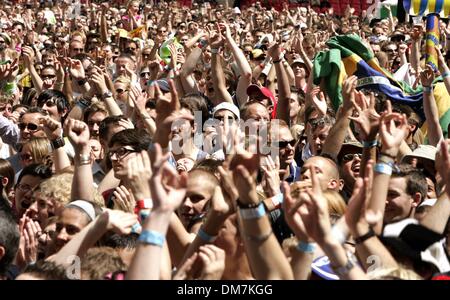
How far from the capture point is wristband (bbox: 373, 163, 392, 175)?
12.3ft

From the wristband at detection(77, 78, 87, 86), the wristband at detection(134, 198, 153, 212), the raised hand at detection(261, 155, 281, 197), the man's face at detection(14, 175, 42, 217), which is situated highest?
the wristband at detection(134, 198, 153, 212)

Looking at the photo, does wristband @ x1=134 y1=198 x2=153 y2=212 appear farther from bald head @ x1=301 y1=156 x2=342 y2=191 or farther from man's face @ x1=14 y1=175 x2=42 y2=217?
man's face @ x1=14 y1=175 x2=42 y2=217

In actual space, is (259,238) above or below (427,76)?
above

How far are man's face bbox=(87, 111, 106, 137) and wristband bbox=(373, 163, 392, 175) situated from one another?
10.5 ft

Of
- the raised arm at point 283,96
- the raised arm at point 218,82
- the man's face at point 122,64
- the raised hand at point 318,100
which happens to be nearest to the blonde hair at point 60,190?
the raised hand at point 318,100

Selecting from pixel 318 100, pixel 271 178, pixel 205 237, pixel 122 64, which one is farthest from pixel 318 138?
pixel 122 64

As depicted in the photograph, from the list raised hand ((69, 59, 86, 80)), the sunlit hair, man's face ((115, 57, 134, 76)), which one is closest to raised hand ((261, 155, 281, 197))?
the sunlit hair

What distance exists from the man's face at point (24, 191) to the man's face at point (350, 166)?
6.01ft

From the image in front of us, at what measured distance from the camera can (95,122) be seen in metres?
6.59

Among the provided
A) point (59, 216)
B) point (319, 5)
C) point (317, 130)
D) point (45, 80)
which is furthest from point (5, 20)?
point (59, 216)

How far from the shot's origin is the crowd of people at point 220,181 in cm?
313

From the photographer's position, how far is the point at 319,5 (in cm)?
2208

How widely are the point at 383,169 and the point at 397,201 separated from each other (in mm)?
674

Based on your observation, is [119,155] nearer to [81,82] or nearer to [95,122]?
[95,122]
